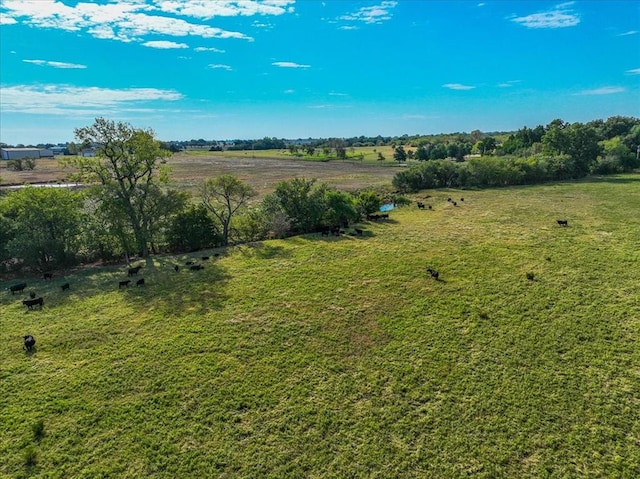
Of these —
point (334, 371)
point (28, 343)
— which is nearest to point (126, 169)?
point (28, 343)

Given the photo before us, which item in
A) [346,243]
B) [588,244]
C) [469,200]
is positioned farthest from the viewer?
[469,200]

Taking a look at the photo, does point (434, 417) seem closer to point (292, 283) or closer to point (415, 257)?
point (292, 283)

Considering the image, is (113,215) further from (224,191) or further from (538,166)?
(538,166)

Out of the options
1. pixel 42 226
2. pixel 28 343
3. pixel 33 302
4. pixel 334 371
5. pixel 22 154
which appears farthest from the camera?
pixel 22 154

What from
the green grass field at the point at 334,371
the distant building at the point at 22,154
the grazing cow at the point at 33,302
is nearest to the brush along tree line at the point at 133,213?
the green grass field at the point at 334,371

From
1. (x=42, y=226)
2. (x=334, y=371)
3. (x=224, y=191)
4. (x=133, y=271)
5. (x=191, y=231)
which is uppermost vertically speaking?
(x=224, y=191)

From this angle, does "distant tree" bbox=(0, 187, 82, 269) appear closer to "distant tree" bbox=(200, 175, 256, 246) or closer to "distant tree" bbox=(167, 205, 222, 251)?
"distant tree" bbox=(167, 205, 222, 251)

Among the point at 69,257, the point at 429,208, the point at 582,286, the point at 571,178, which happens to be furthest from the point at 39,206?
the point at 571,178
